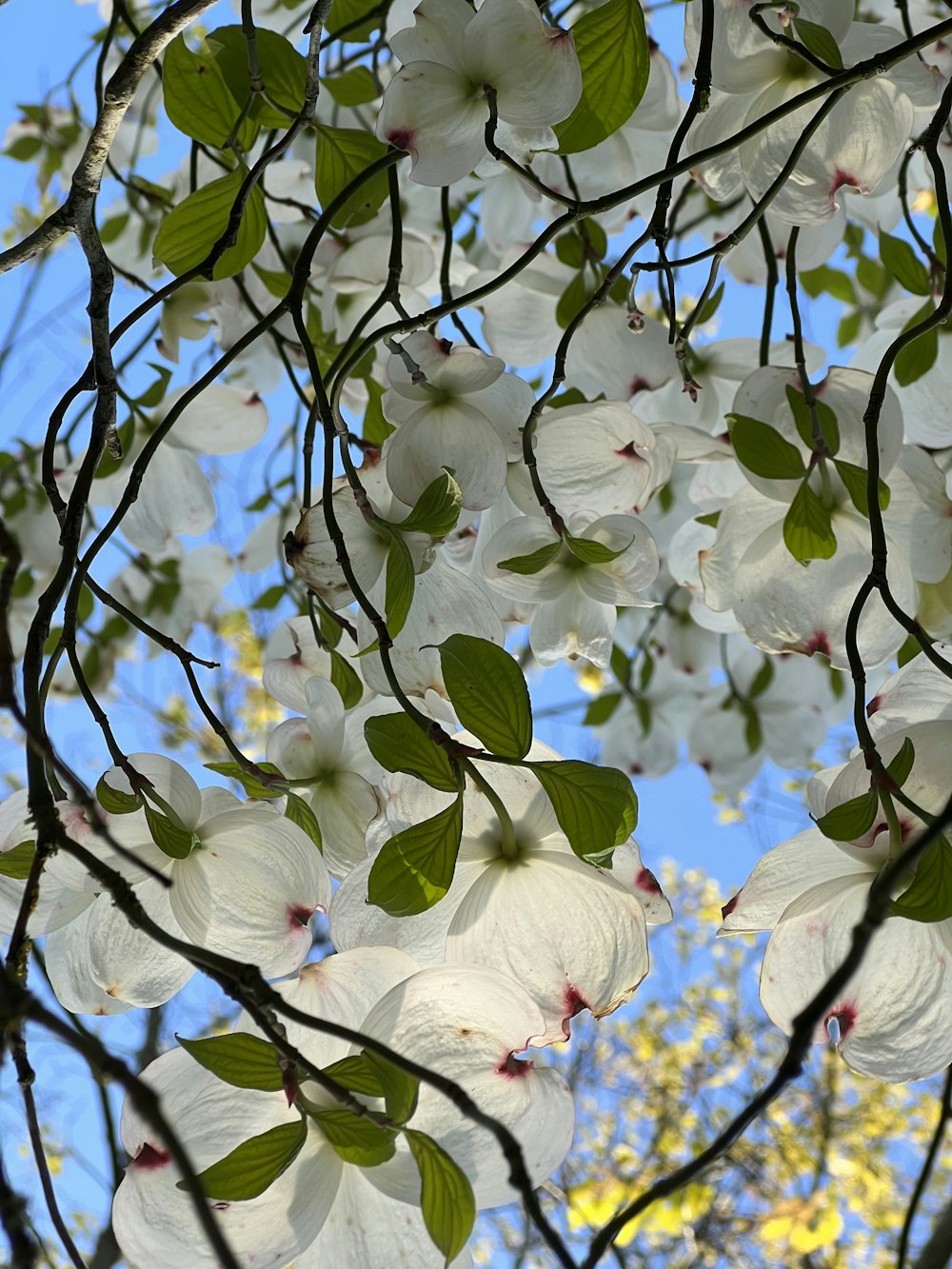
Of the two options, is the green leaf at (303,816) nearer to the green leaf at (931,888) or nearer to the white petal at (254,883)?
the white petal at (254,883)

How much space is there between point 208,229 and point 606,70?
121 millimetres

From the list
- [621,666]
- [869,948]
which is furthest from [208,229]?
[621,666]

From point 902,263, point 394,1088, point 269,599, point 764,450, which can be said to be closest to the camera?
point 394,1088

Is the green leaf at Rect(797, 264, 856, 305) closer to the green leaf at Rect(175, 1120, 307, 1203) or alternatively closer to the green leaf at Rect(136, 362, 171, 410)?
the green leaf at Rect(136, 362, 171, 410)

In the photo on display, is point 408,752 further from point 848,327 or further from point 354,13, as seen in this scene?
point 848,327

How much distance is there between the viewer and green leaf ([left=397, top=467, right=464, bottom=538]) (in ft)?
0.88

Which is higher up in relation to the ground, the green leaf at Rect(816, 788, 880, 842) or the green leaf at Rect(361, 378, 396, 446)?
the green leaf at Rect(361, 378, 396, 446)

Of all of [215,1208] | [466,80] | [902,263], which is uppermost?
[902,263]

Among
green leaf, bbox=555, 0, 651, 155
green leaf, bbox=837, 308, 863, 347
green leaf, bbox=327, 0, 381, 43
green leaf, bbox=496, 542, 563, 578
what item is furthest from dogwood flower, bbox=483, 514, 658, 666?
green leaf, bbox=837, 308, 863, 347

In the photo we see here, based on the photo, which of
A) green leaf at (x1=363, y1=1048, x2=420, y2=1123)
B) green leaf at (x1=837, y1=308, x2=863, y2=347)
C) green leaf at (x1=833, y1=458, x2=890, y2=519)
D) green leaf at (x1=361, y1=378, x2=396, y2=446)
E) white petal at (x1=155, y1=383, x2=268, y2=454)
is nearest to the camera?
green leaf at (x1=363, y1=1048, x2=420, y2=1123)

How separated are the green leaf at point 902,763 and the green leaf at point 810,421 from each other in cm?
11

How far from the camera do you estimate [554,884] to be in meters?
0.26

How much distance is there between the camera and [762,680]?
662 mm

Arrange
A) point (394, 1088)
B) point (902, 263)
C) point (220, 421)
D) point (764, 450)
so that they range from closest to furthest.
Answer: point (394, 1088) → point (764, 450) → point (902, 263) → point (220, 421)
